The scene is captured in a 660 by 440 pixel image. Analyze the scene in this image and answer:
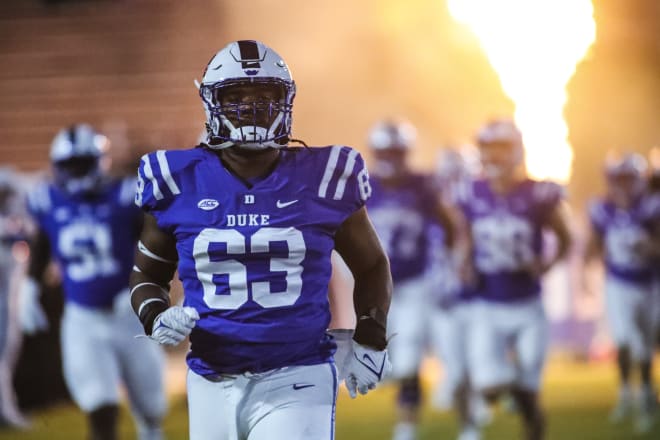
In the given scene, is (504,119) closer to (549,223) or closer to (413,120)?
(549,223)

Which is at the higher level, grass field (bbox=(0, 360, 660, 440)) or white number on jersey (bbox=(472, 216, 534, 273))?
white number on jersey (bbox=(472, 216, 534, 273))

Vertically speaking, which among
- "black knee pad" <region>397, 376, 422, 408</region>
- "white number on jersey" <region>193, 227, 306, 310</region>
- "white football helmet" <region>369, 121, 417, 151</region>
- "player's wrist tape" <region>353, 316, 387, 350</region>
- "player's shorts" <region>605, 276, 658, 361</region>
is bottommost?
"black knee pad" <region>397, 376, 422, 408</region>

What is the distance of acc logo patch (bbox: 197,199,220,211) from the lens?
333 centimetres

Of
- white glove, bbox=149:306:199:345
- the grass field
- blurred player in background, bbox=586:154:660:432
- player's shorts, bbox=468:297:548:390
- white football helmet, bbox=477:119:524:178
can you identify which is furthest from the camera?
blurred player in background, bbox=586:154:660:432

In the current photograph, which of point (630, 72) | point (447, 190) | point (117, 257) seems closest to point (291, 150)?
point (117, 257)

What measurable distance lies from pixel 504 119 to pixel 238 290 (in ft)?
12.7

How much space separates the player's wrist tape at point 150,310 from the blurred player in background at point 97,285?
2657mm

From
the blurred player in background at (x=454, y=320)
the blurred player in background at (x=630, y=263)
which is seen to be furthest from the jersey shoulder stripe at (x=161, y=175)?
the blurred player in background at (x=630, y=263)

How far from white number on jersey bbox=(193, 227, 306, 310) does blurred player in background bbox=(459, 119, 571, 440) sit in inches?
130

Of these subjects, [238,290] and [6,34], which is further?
[6,34]

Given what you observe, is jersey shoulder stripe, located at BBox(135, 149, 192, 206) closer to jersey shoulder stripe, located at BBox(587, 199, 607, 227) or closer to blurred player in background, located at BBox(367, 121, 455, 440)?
blurred player in background, located at BBox(367, 121, 455, 440)

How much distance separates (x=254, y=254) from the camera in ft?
10.8

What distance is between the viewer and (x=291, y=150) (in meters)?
3.49

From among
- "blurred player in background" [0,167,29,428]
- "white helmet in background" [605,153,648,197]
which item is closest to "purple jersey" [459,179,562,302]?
"white helmet in background" [605,153,648,197]
